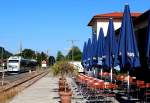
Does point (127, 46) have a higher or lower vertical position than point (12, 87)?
higher

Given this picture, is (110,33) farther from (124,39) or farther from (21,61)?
(21,61)

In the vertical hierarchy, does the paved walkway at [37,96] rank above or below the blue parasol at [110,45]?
below

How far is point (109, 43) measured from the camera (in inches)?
775

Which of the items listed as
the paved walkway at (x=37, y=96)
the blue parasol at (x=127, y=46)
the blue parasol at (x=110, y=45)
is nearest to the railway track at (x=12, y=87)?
the paved walkway at (x=37, y=96)

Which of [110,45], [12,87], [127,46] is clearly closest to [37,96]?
[110,45]

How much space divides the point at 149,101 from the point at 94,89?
2.13 metres

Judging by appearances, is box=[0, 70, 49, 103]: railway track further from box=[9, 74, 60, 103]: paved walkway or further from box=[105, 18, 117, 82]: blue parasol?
box=[105, 18, 117, 82]: blue parasol

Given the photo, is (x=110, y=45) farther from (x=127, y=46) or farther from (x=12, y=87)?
(x=12, y=87)

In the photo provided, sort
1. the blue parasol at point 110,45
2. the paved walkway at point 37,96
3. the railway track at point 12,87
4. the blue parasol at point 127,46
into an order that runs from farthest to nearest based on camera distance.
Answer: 1. the railway track at point 12,87
2. the paved walkway at point 37,96
3. the blue parasol at point 110,45
4. the blue parasol at point 127,46

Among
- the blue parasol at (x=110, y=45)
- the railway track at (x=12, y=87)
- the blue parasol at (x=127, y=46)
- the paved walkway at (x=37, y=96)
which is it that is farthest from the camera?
the railway track at (x=12, y=87)

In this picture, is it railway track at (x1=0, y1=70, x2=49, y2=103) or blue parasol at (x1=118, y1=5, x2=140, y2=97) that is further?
railway track at (x1=0, y1=70, x2=49, y2=103)

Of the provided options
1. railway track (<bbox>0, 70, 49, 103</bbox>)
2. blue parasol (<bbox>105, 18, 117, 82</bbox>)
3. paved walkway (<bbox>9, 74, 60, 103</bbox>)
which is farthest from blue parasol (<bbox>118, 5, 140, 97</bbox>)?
railway track (<bbox>0, 70, 49, 103</bbox>)

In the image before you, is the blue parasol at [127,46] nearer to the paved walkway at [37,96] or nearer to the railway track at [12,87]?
the paved walkway at [37,96]

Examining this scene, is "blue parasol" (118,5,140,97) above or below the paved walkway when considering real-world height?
above
